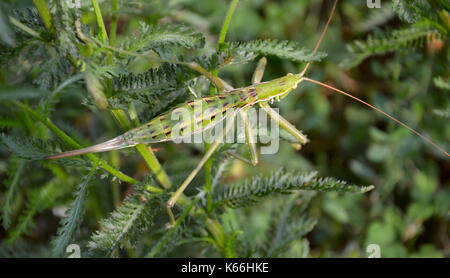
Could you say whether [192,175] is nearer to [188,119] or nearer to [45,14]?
[188,119]

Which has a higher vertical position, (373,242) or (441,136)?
(441,136)

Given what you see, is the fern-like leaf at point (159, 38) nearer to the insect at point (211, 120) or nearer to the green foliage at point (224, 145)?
the green foliage at point (224, 145)

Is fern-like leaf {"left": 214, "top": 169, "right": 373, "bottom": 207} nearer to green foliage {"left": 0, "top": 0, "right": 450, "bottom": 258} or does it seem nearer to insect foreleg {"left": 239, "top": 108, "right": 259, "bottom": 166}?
green foliage {"left": 0, "top": 0, "right": 450, "bottom": 258}

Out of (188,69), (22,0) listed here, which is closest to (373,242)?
(188,69)

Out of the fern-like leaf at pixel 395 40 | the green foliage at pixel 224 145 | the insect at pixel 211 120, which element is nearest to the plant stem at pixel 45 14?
the green foliage at pixel 224 145

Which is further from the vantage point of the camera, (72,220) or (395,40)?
(395,40)

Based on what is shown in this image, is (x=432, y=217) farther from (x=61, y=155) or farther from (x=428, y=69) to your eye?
(x=61, y=155)

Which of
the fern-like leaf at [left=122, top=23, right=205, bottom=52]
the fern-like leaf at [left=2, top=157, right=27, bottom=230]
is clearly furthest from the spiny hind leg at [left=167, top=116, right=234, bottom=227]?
the fern-like leaf at [left=2, top=157, right=27, bottom=230]

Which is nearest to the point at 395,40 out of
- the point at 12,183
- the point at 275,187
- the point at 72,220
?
Answer: the point at 275,187
